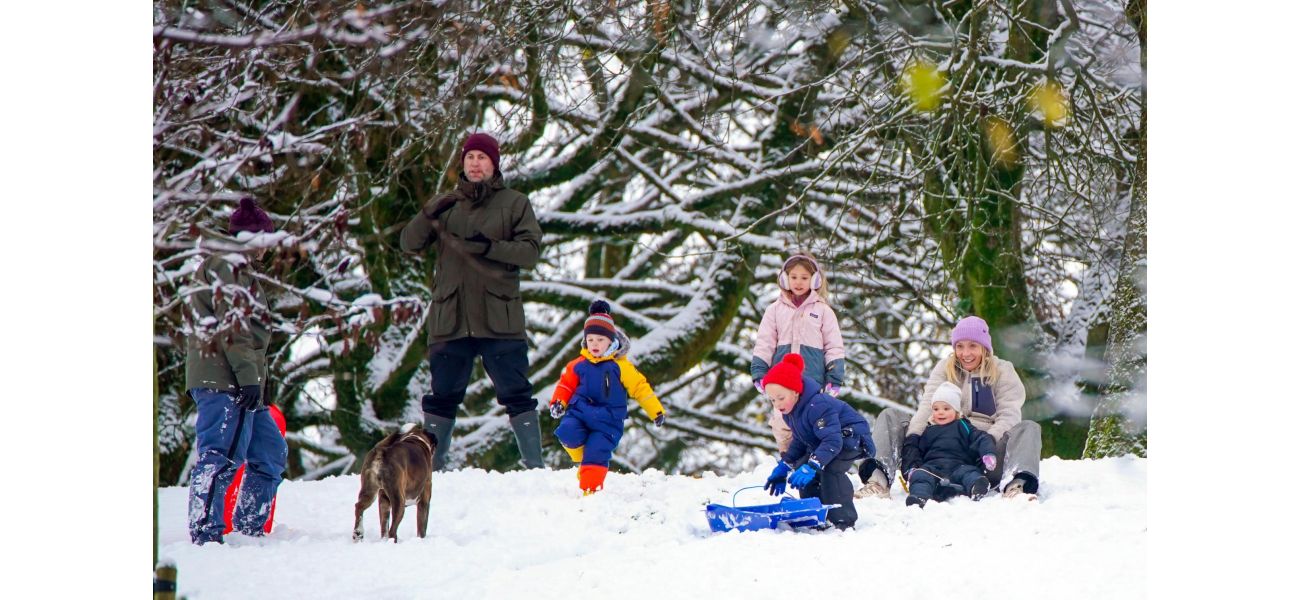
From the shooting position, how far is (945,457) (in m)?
5.24

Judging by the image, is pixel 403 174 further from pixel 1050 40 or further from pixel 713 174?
pixel 1050 40

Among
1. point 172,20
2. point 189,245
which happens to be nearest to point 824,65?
point 172,20

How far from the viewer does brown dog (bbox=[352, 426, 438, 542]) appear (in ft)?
15.3

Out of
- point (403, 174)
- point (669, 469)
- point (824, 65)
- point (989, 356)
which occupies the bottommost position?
point (669, 469)

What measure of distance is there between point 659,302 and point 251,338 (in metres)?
5.01

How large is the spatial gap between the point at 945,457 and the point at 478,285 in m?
2.04

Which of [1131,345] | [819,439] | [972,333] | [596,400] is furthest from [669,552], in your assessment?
[1131,345]

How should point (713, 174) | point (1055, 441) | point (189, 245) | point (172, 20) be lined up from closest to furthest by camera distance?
point (189, 245) < point (172, 20) < point (1055, 441) < point (713, 174)

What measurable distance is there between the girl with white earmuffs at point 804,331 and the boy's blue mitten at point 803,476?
1.75ft

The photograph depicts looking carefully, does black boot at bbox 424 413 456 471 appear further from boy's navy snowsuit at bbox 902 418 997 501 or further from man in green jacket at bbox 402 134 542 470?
boy's navy snowsuit at bbox 902 418 997 501

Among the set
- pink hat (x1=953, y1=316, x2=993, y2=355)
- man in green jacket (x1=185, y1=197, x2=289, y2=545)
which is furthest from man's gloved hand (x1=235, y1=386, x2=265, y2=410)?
pink hat (x1=953, y1=316, x2=993, y2=355)

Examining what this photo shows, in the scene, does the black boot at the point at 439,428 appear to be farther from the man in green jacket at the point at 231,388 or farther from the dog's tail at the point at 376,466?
the dog's tail at the point at 376,466

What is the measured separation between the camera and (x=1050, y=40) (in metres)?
6.25

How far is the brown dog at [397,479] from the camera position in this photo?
4.65 m
